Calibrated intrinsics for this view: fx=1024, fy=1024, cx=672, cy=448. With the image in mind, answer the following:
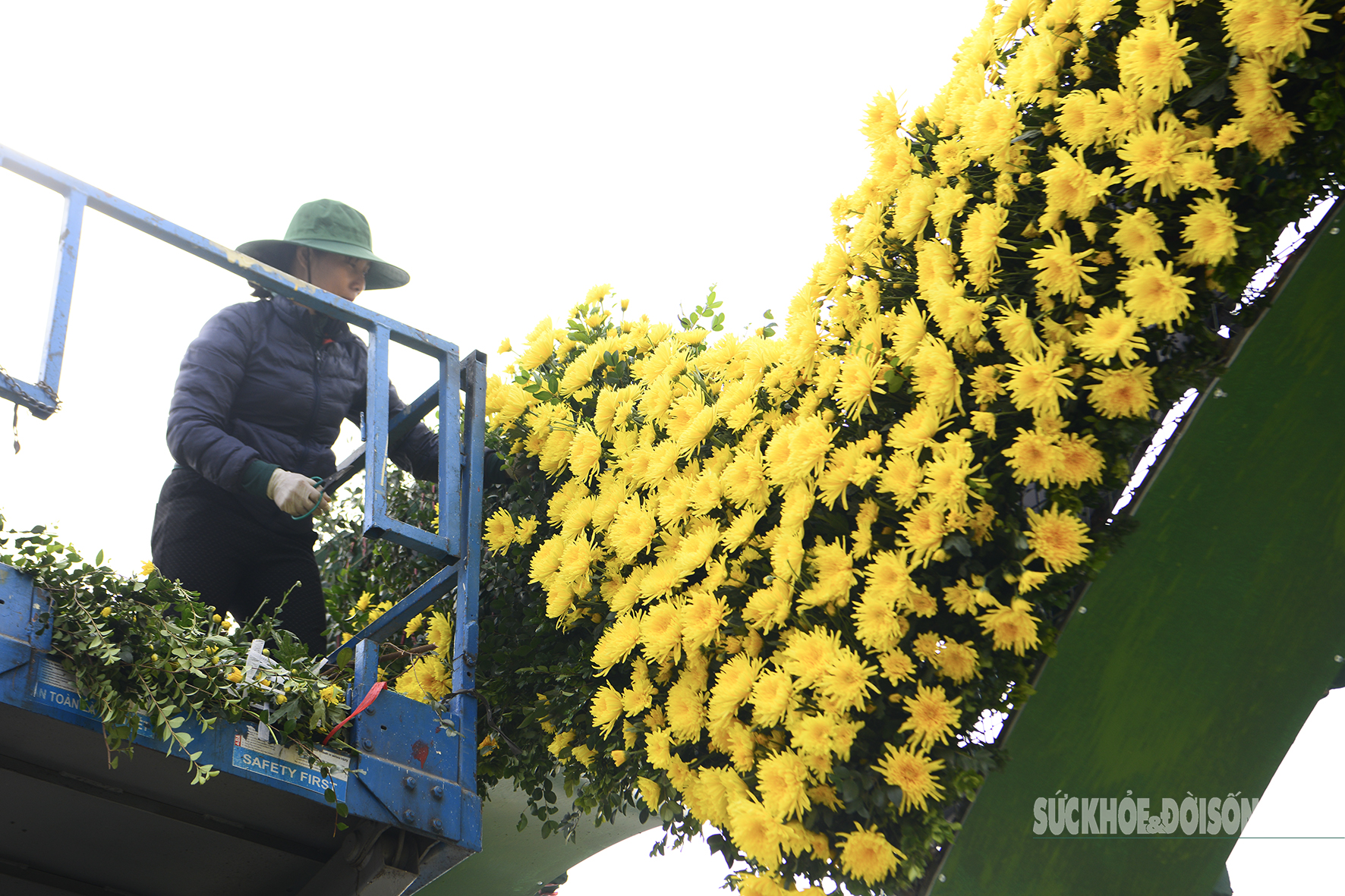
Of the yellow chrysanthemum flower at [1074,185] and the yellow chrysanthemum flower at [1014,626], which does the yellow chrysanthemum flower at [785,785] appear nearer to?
the yellow chrysanthemum flower at [1014,626]

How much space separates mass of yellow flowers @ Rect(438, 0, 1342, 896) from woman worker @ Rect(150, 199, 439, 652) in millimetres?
1361

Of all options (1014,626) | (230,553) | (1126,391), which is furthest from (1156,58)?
(230,553)

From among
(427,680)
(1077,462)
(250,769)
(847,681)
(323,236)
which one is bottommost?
(847,681)

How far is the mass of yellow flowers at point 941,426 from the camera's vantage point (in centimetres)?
190

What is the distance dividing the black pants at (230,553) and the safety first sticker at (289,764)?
82 centimetres

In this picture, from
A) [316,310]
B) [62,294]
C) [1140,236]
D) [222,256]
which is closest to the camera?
[1140,236]

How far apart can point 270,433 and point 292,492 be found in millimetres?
488

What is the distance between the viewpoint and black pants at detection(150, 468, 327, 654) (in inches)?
124

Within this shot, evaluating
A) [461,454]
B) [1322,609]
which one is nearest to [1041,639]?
[1322,609]

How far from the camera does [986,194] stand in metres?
2.15

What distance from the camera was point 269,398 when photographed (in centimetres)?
332

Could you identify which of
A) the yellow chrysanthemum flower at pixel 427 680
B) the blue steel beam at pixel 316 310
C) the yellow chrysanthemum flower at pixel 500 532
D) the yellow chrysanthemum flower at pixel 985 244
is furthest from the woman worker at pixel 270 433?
the yellow chrysanthemum flower at pixel 985 244

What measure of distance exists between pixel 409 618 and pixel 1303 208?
95.3 inches

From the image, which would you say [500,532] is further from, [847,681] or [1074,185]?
[1074,185]
